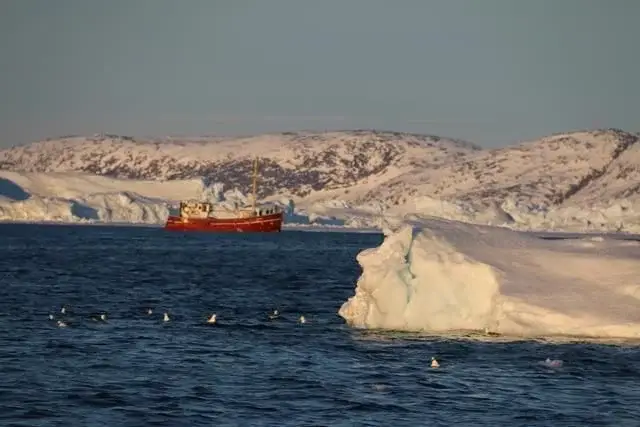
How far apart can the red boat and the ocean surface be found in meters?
108

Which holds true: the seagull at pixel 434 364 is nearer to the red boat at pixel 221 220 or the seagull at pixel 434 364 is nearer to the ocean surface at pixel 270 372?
the ocean surface at pixel 270 372

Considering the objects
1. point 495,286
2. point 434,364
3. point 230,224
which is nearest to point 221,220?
point 230,224

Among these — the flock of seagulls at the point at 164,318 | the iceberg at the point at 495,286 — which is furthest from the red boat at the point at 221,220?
the iceberg at the point at 495,286

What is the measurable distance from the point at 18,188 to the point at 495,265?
162392 millimetres

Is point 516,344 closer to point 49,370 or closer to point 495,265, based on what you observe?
point 495,265

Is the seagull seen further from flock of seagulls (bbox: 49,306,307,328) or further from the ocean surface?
flock of seagulls (bbox: 49,306,307,328)

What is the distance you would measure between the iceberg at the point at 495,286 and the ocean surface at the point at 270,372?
824mm

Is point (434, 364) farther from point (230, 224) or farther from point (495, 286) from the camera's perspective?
point (230, 224)

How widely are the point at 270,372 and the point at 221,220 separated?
131095 mm

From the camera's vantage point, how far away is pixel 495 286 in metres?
37.6

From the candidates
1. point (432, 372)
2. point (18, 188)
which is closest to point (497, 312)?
point (432, 372)

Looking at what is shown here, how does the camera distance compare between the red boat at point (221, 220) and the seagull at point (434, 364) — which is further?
the red boat at point (221, 220)

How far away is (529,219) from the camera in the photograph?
504 ft

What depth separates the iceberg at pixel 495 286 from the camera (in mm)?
36344
